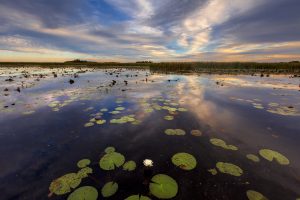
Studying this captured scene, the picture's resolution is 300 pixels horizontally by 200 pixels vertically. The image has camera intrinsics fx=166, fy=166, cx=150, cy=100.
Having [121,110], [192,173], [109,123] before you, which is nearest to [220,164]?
[192,173]

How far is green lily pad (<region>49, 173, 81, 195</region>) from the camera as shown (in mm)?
2946

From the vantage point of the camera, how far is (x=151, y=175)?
11.0ft

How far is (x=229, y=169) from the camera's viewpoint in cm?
351

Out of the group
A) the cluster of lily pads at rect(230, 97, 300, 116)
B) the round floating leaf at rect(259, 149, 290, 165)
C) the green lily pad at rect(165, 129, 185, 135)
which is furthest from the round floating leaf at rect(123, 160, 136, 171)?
the cluster of lily pads at rect(230, 97, 300, 116)

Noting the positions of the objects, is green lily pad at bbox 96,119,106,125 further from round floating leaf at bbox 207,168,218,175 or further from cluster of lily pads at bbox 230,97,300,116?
cluster of lily pads at bbox 230,97,300,116

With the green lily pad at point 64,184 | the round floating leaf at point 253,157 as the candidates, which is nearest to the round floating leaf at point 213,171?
the round floating leaf at point 253,157

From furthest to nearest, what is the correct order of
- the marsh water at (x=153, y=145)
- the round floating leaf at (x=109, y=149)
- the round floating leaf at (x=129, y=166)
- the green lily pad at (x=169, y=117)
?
the green lily pad at (x=169, y=117)
the round floating leaf at (x=109, y=149)
the round floating leaf at (x=129, y=166)
the marsh water at (x=153, y=145)

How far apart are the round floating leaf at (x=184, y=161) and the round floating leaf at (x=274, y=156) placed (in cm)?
175

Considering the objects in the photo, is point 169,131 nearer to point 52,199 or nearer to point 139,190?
point 139,190

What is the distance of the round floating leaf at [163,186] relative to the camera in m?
2.88

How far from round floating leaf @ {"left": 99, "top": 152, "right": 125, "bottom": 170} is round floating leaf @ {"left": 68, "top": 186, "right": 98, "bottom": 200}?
625 millimetres

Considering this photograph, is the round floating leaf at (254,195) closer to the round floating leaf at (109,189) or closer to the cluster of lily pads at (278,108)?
the round floating leaf at (109,189)

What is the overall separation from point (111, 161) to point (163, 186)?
1346mm

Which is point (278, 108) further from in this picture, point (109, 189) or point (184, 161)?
point (109, 189)
